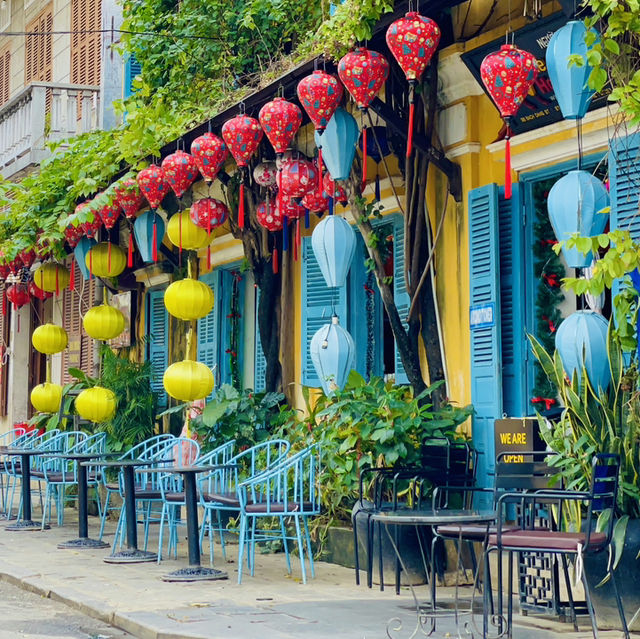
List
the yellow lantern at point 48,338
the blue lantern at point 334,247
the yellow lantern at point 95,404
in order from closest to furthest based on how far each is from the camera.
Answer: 1. the blue lantern at point 334,247
2. the yellow lantern at point 95,404
3. the yellow lantern at point 48,338

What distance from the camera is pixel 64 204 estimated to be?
12172mm

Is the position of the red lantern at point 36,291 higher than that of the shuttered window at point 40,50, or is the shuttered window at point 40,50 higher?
the shuttered window at point 40,50

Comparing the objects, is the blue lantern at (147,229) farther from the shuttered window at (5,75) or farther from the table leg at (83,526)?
the shuttered window at (5,75)

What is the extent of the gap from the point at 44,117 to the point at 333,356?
27.7 feet

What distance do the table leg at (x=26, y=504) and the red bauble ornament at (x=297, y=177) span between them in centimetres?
446

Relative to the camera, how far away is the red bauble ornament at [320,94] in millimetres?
7645

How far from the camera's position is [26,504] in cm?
1173

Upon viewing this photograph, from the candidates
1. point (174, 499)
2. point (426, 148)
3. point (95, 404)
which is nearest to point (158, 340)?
point (95, 404)

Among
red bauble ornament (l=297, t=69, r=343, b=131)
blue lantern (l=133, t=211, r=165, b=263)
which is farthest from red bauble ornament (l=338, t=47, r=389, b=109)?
blue lantern (l=133, t=211, r=165, b=263)

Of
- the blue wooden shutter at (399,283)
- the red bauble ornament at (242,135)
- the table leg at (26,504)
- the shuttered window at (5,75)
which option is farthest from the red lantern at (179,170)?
the shuttered window at (5,75)

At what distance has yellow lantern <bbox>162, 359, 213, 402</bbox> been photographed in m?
9.87

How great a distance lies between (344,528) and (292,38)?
5.86m

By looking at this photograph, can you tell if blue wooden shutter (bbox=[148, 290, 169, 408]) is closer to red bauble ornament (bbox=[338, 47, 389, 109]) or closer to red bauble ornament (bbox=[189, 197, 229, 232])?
red bauble ornament (bbox=[189, 197, 229, 232])

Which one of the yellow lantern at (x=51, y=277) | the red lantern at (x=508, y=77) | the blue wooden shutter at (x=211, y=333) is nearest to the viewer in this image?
the red lantern at (x=508, y=77)
